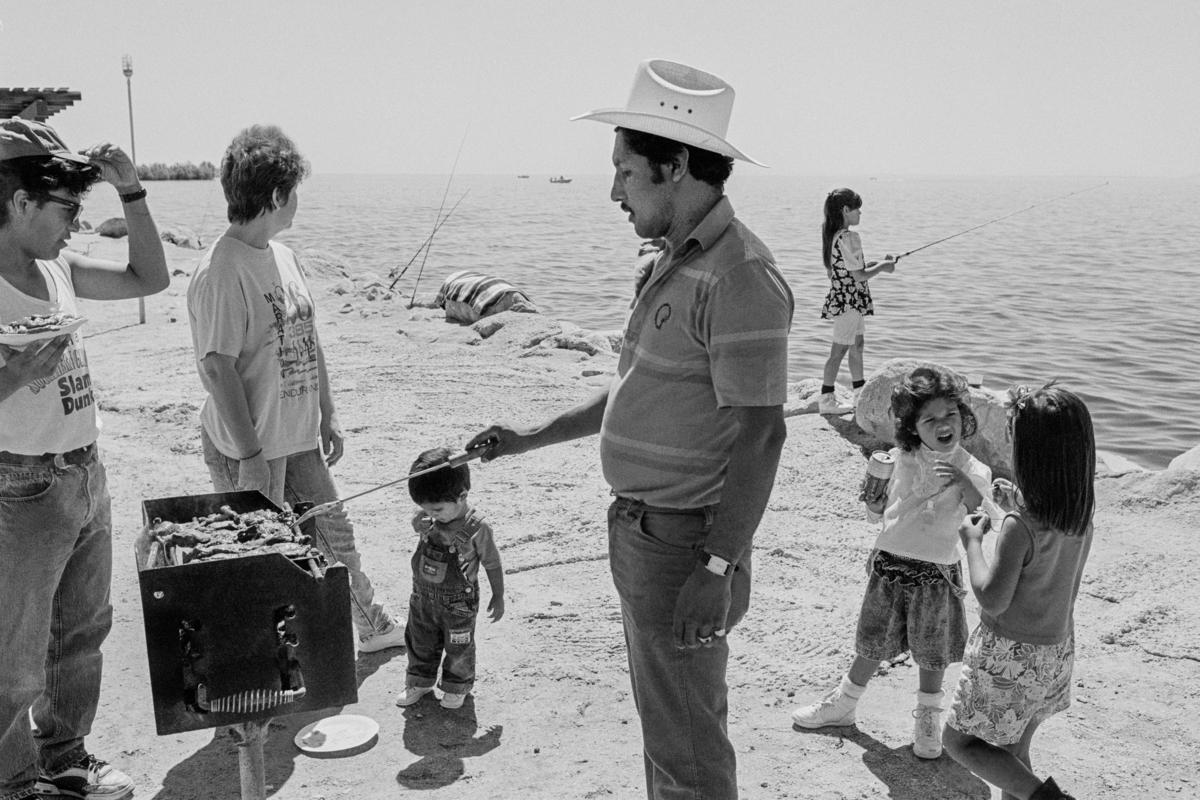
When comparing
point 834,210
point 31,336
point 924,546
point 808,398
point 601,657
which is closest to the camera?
point 31,336

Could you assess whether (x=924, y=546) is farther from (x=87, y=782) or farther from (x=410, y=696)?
(x=87, y=782)

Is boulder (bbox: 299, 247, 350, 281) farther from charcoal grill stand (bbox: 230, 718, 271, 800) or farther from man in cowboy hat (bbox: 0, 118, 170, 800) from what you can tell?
charcoal grill stand (bbox: 230, 718, 271, 800)

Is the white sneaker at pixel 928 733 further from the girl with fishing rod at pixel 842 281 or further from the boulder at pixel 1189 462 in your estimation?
the girl with fishing rod at pixel 842 281

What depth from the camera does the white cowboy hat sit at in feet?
8.64

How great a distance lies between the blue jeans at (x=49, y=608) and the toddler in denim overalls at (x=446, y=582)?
1.07 meters

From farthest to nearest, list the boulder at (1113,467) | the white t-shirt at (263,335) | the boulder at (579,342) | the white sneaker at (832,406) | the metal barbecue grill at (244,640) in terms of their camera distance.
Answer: the boulder at (579,342) < the white sneaker at (832,406) < the boulder at (1113,467) < the white t-shirt at (263,335) < the metal barbecue grill at (244,640)

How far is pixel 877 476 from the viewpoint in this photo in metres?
3.70

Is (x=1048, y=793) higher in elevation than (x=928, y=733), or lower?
higher

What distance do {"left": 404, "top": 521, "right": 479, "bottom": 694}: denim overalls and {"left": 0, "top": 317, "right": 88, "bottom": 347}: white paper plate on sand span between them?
59.1 inches

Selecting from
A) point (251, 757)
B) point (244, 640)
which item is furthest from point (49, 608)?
point (244, 640)

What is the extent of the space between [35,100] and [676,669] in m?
9.14

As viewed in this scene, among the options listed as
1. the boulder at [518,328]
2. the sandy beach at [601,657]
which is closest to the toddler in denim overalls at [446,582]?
the sandy beach at [601,657]

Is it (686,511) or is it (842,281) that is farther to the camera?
(842,281)

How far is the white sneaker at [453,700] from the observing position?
4.14 metres
